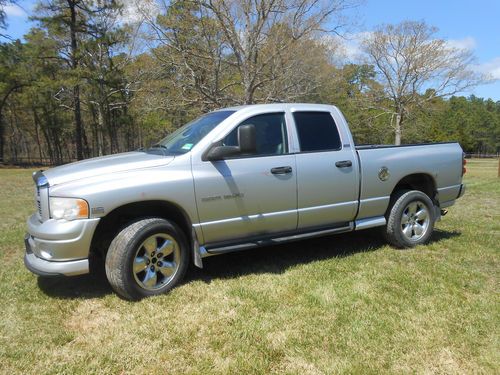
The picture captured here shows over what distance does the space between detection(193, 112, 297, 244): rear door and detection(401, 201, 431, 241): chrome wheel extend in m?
1.83

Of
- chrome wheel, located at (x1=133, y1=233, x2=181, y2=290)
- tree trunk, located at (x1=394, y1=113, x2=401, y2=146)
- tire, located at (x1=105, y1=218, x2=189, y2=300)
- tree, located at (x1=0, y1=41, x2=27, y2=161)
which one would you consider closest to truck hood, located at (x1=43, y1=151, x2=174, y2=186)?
tire, located at (x1=105, y1=218, x2=189, y2=300)

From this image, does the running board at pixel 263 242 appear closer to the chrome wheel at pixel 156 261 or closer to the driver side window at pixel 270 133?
the chrome wheel at pixel 156 261

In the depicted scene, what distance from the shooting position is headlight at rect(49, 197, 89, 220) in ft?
12.4

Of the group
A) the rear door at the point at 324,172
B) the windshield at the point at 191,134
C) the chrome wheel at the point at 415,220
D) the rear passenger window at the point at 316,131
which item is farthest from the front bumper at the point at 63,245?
the chrome wheel at the point at 415,220

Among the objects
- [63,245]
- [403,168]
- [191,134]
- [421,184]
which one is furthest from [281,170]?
[421,184]

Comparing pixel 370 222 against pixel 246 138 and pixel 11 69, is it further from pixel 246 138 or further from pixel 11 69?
pixel 11 69

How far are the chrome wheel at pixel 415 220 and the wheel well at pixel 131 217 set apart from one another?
3062mm

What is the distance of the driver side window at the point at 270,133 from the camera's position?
468 centimetres

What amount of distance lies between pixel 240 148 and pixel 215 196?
56cm

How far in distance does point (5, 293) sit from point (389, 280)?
3965 millimetres

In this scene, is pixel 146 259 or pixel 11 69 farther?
pixel 11 69

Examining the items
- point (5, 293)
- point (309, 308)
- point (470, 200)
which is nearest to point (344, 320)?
point (309, 308)

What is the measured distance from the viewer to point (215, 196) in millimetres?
4293

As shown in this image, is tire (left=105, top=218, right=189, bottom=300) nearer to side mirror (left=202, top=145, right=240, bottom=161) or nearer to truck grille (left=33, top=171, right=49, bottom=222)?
truck grille (left=33, top=171, right=49, bottom=222)
